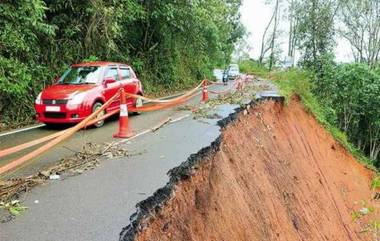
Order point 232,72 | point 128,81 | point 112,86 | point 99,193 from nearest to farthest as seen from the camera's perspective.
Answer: point 99,193
point 112,86
point 128,81
point 232,72

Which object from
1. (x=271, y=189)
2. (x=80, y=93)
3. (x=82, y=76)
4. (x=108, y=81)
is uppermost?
(x=82, y=76)

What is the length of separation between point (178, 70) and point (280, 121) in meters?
11.6

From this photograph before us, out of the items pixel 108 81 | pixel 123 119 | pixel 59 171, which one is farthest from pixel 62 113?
pixel 59 171

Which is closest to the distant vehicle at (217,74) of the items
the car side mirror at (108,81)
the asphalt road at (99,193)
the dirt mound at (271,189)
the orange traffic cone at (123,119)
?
the dirt mound at (271,189)

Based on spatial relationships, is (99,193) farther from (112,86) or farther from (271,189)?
(112,86)

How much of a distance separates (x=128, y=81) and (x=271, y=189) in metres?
5.24

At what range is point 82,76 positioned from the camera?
11.8 m

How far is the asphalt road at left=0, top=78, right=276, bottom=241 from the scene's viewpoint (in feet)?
14.9

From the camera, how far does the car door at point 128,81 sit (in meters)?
12.8

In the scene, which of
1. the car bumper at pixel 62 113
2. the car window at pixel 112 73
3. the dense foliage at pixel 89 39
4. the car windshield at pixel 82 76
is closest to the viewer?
the car bumper at pixel 62 113

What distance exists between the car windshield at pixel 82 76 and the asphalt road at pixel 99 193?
2.52 meters

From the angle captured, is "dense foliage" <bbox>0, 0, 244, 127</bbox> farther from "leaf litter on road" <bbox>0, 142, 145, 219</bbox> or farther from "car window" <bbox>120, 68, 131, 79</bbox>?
"leaf litter on road" <bbox>0, 142, 145, 219</bbox>

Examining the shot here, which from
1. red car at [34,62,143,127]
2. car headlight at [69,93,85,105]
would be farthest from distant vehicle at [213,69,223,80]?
car headlight at [69,93,85,105]

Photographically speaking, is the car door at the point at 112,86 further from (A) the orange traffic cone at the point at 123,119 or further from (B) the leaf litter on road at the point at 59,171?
(B) the leaf litter on road at the point at 59,171
